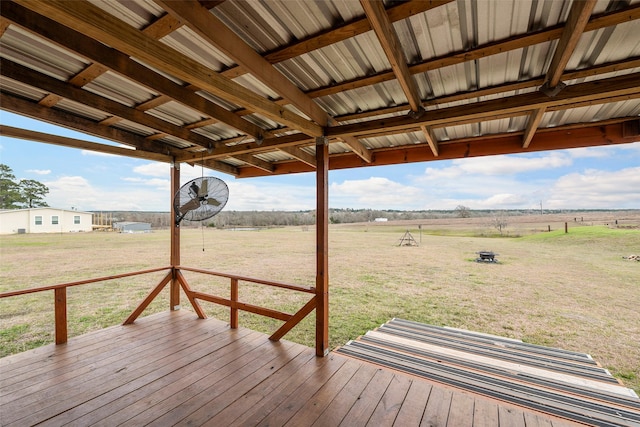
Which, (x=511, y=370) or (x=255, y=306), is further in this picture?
(x=255, y=306)

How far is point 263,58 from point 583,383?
4118 mm

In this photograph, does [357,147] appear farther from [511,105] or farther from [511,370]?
[511,370]

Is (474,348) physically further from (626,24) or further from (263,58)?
(263,58)

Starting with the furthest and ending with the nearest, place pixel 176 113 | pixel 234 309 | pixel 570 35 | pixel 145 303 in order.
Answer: pixel 145 303 < pixel 234 309 < pixel 176 113 < pixel 570 35

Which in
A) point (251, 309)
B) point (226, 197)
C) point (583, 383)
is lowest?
point (583, 383)

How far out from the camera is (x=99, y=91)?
220cm

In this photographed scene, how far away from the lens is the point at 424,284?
25.6ft

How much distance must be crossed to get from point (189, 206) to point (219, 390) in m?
1.88

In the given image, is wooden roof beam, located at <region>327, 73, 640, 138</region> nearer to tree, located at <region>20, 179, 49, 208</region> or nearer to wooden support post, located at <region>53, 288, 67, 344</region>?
wooden support post, located at <region>53, 288, 67, 344</region>

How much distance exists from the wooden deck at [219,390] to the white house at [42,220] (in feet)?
10.0

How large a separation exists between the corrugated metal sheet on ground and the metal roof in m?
2.35

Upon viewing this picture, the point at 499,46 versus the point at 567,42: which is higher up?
the point at 499,46

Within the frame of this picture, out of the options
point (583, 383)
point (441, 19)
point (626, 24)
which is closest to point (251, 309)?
point (441, 19)

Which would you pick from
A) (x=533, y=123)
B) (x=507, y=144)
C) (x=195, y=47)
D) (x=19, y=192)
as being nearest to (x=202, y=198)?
(x=195, y=47)
